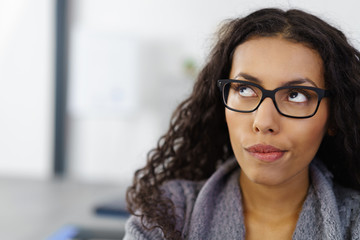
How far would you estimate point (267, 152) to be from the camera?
959 millimetres

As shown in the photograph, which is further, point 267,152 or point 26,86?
point 26,86

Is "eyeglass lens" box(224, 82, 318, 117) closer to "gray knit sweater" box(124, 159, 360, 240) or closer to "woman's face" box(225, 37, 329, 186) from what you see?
"woman's face" box(225, 37, 329, 186)

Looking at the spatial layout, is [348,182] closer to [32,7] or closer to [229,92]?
[229,92]

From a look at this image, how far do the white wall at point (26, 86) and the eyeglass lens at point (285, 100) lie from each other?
3.56 m

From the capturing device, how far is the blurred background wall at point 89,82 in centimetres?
405

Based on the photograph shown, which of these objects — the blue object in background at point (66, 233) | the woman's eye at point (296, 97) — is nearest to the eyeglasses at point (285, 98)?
the woman's eye at point (296, 97)

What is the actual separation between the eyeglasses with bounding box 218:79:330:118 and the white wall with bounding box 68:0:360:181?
9.23ft

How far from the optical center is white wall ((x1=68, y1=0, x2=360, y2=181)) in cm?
377

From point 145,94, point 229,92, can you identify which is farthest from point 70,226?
point 145,94

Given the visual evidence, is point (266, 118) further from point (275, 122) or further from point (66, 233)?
point (66, 233)

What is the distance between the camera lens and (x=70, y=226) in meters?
1.64

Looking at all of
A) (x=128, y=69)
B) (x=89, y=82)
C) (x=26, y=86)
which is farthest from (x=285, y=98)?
(x=26, y=86)

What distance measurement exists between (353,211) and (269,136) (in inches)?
11.2

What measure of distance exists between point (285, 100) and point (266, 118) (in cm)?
7
